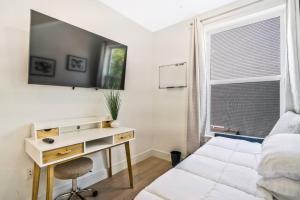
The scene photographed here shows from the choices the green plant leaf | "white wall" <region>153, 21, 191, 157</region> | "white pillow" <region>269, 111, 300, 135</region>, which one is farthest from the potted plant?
"white pillow" <region>269, 111, 300, 135</region>

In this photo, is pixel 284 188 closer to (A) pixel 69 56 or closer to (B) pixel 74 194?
(B) pixel 74 194

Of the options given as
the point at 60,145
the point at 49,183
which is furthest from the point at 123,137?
the point at 49,183

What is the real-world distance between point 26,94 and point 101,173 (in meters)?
1.38

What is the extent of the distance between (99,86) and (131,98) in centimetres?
72

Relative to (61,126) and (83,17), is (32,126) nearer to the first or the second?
(61,126)

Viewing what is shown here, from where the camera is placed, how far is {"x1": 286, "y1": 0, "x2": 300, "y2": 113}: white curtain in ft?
5.71

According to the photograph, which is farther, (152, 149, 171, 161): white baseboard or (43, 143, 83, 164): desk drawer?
(152, 149, 171, 161): white baseboard

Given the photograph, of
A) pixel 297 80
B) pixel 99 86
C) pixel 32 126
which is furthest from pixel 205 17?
pixel 32 126

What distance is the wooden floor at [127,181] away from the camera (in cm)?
188

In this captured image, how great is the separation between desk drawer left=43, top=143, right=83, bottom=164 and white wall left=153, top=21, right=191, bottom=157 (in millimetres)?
1773

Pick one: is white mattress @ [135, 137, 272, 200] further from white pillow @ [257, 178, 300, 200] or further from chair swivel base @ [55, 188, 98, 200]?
chair swivel base @ [55, 188, 98, 200]

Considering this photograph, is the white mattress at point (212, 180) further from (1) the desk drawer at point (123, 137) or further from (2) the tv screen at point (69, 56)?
(2) the tv screen at point (69, 56)

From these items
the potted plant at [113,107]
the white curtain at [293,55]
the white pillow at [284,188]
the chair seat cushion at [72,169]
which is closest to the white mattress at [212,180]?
the white pillow at [284,188]

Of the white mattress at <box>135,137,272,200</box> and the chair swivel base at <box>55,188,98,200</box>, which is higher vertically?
the white mattress at <box>135,137,272,200</box>
